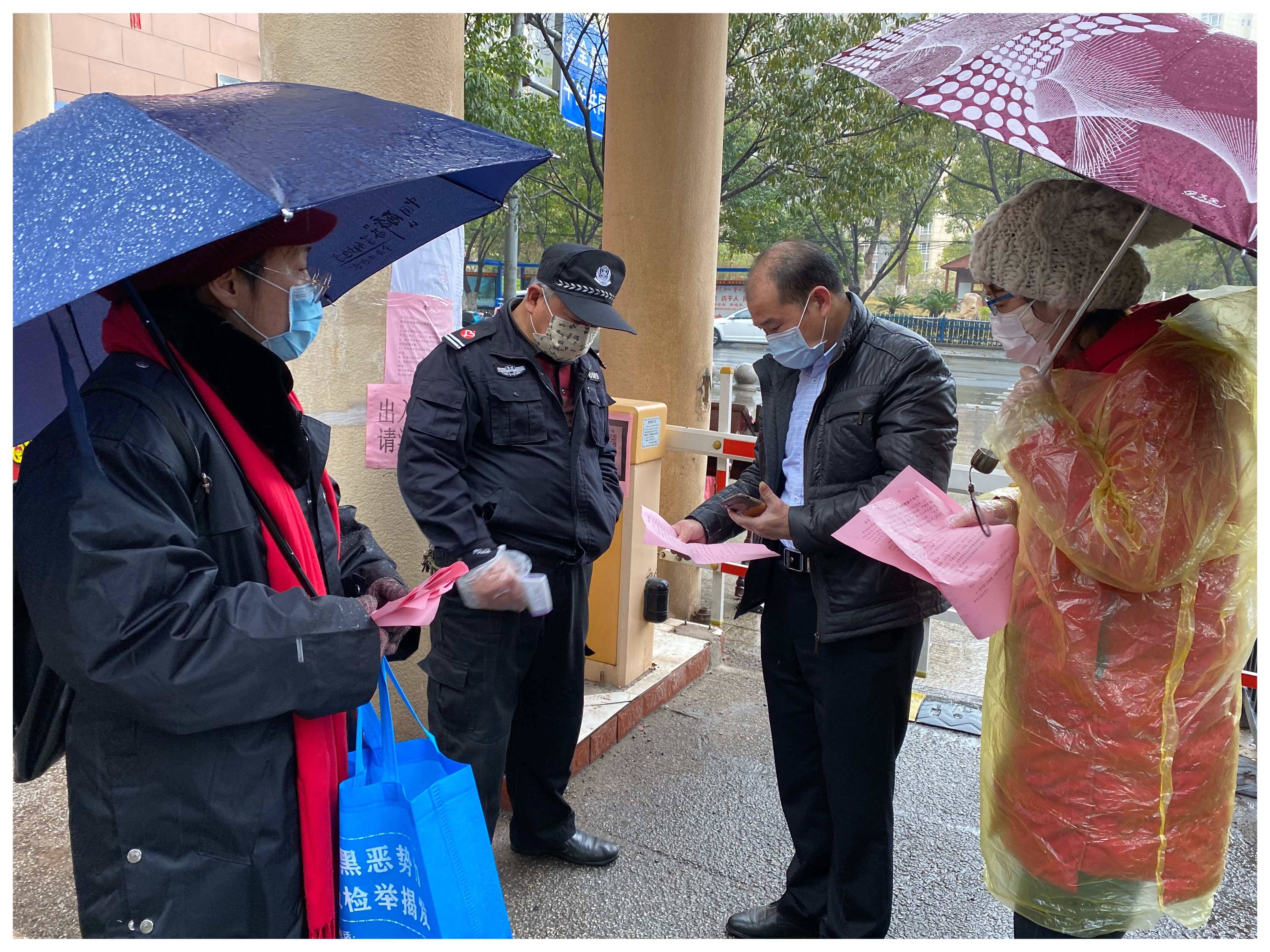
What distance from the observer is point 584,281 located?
279cm

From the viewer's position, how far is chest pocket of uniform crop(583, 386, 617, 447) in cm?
294

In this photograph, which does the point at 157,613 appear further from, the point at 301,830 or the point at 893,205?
the point at 893,205

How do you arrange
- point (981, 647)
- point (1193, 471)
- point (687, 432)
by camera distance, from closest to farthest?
point (1193, 471) < point (687, 432) < point (981, 647)

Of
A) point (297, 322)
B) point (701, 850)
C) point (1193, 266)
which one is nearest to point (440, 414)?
point (297, 322)

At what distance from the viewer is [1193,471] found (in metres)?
1.68

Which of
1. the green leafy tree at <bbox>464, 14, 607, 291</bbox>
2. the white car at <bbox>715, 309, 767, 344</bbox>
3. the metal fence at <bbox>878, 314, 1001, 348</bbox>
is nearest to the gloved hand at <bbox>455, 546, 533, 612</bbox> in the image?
the green leafy tree at <bbox>464, 14, 607, 291</bbox>

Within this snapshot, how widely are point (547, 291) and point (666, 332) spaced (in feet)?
9.56

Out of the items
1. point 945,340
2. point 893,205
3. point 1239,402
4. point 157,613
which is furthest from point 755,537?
point 945,340

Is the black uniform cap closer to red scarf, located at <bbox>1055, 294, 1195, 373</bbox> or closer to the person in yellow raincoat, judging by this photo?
the person in yellow raincoat

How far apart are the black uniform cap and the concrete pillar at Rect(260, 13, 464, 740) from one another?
745 millimetres

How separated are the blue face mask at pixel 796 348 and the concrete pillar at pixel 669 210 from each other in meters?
3.07

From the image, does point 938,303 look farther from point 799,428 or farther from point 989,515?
point 989,515

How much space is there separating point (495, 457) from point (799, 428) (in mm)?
956

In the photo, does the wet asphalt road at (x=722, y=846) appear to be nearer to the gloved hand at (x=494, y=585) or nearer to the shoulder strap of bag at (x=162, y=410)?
the gloved hand at (x=494, y=585)
